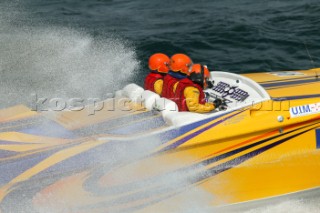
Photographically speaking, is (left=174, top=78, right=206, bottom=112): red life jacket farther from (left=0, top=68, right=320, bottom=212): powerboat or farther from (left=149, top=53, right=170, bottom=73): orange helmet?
(left=149, top=53, right=170, bottom=73): orange helmet

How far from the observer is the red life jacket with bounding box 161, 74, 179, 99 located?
235 inches

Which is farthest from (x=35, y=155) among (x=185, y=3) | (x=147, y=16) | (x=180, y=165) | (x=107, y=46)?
(x=185, y=3)

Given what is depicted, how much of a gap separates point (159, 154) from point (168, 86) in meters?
1.07

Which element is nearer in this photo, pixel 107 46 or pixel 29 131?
pixel 29 131

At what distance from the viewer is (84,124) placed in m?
5.64

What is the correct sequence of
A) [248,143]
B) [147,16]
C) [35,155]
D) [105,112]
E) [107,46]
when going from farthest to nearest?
[147,16]
[107,46]
[105,112]
[248,143]
[35,155]

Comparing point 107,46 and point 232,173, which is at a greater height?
point 107,46

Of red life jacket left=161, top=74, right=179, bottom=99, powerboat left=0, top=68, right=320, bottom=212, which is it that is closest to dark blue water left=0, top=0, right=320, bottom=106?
red life jacket left=161, top=74, right=179, bottom=99

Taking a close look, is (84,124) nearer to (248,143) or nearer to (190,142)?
(190,142)

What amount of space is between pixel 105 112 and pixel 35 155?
1.12 meters

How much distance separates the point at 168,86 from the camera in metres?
5.99
